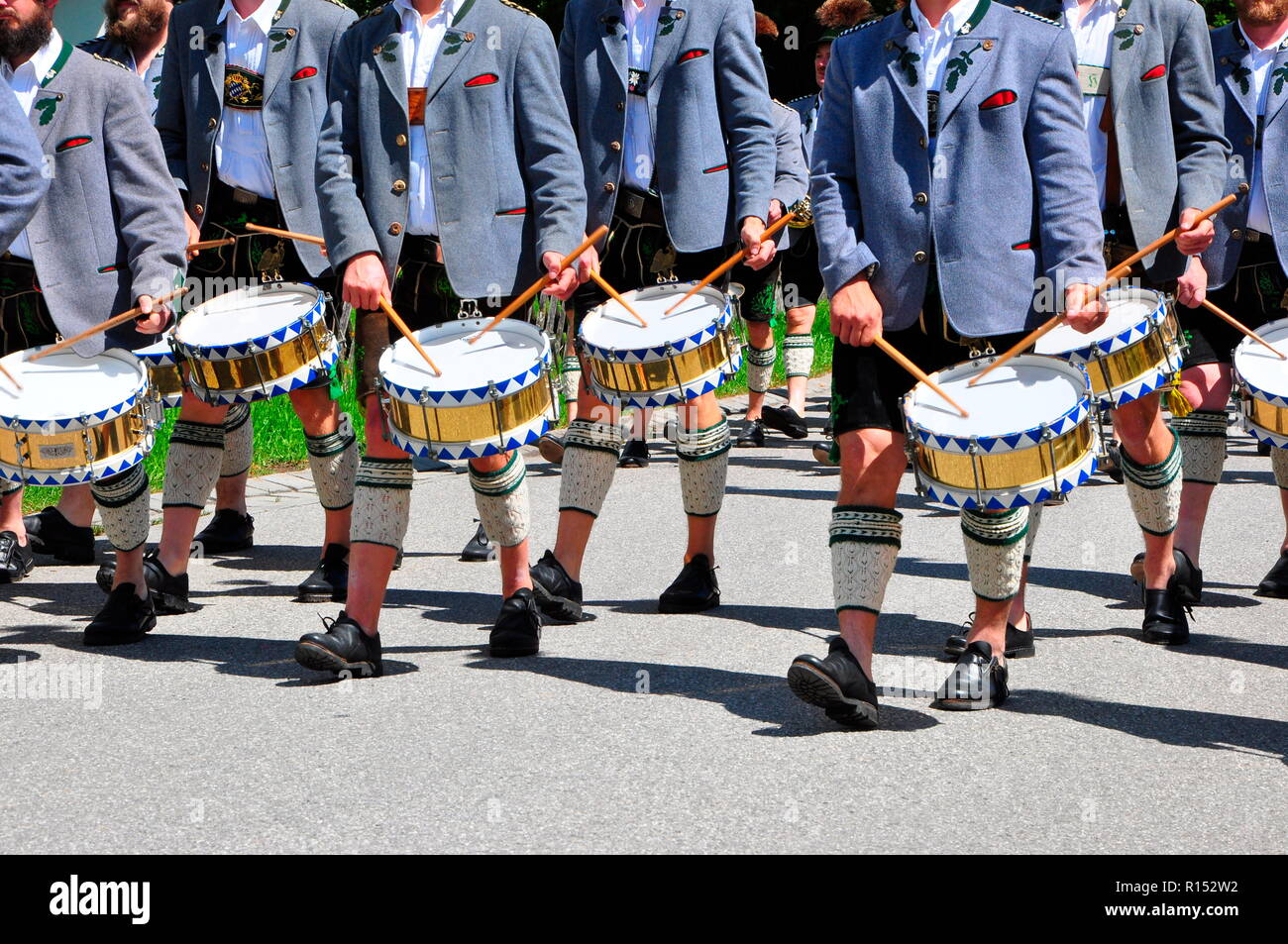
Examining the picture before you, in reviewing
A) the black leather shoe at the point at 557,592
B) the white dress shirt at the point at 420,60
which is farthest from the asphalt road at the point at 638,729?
the white dress shirt at the point at 420,60

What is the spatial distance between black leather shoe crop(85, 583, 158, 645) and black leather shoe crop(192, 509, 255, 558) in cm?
147

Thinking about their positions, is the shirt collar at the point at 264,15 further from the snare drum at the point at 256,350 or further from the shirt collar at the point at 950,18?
the shirt collar at the point at 950,18

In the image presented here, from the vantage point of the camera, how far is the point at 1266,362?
5355 mm

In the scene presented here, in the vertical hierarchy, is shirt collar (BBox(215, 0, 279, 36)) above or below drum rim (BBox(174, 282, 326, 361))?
above

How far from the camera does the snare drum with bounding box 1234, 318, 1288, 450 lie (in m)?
5.13

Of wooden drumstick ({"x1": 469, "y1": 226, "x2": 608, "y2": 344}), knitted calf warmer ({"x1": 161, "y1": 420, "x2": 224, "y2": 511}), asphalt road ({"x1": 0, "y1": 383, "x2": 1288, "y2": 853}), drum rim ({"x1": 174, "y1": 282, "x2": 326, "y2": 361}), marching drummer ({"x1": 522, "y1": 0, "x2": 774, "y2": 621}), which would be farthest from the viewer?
knitted calf warmer ({"x1": 161, "y1": 420, "x2": 224, "y2": 511})

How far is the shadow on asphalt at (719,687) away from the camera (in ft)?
15.6

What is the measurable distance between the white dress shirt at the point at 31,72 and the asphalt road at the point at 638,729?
158cm

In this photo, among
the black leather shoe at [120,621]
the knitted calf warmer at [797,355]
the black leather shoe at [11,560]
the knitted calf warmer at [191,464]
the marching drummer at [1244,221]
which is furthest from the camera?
the knitted calf warmer at [797,355]

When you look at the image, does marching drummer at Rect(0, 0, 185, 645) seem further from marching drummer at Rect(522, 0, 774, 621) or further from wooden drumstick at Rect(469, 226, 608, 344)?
marching drummer at Rect(522, 0, 774, 621)

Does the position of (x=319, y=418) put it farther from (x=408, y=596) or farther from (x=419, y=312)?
(x=419, y=312)

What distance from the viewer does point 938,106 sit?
4660 mm

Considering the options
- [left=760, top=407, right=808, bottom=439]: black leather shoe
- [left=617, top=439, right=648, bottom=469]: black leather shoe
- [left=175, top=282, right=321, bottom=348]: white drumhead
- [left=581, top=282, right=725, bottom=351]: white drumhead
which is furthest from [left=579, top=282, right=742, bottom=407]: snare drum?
[left=760, top=407, right=808, bottom=439]: black leather shoe
